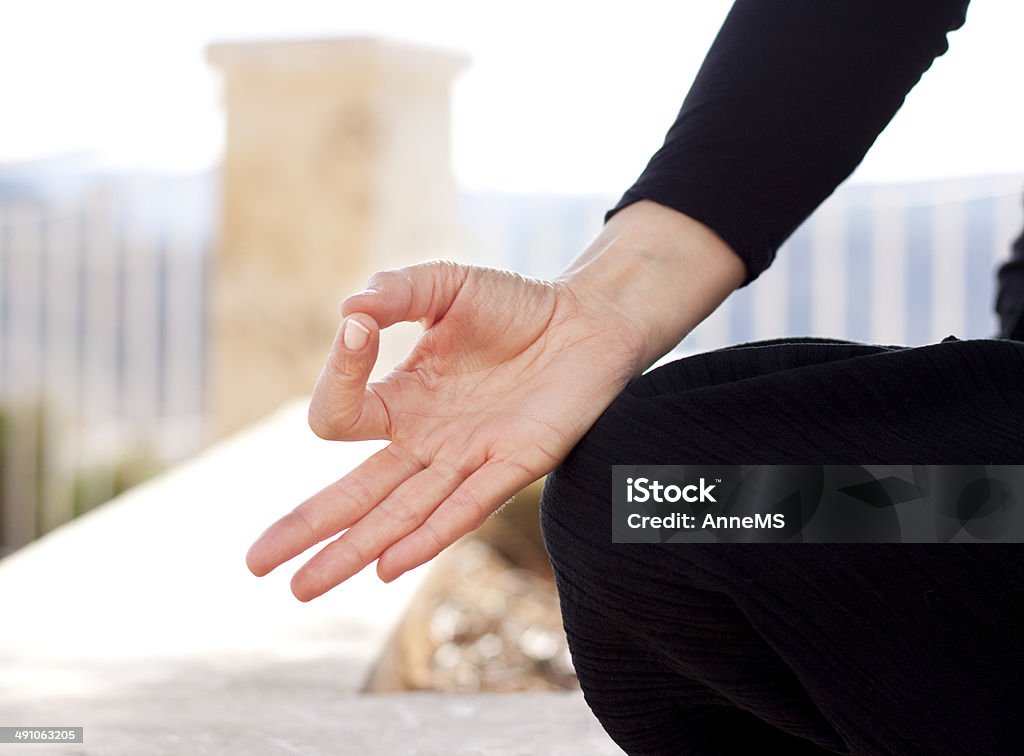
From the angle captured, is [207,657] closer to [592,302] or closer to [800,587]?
[592,302]

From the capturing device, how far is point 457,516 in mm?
691

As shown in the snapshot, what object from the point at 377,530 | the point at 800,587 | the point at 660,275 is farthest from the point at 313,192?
the point at 800,587

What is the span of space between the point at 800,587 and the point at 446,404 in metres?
0.29

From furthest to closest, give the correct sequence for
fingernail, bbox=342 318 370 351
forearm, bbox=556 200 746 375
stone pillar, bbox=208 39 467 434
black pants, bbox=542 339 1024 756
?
1. stone pillar, bbox=208 39 467 434
2. forearm, bbox=556 200 746 375
3. fingernail, bbox=342 318 370 351
4. black pants, bbox=542 339 1024 756

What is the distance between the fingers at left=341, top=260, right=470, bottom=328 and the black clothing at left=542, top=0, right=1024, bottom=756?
0.14 m

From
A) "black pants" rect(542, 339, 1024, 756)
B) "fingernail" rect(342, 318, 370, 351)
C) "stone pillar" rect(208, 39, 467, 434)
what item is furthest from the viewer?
"stone pillar" rect(208, 39, 467, 434)

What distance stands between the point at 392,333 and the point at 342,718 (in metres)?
2.05

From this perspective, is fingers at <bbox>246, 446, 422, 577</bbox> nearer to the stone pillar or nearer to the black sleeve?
the black sleeve

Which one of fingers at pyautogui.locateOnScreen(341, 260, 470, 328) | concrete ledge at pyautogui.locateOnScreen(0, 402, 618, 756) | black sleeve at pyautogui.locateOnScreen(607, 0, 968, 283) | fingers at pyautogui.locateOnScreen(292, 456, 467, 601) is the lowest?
concrete ledge at pyautogui.locateOnScreen(0, 402, 618, 756)

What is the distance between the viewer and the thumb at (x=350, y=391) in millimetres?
640

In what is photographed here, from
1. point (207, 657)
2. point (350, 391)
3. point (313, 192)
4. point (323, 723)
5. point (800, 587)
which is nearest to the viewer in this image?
point (800, 587)

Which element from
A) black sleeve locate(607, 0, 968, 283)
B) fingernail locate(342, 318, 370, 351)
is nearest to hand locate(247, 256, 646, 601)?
fingernail locate(342, 318, 370, 351)

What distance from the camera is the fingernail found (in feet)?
2.09

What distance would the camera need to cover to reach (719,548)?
0.58 meters
